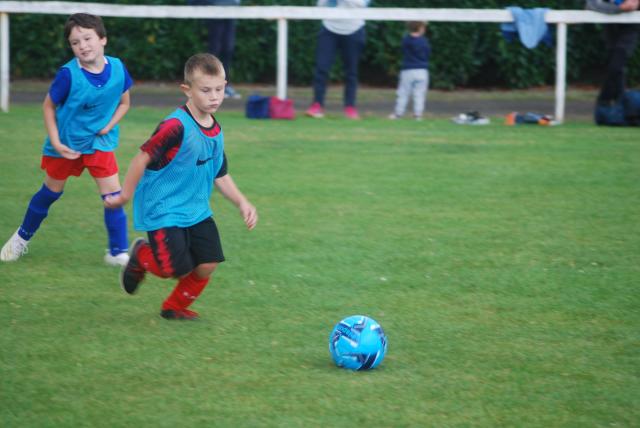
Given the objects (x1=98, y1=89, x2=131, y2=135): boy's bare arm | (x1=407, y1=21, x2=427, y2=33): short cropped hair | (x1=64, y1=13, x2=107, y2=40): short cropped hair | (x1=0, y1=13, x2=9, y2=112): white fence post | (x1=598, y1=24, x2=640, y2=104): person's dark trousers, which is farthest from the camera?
(x1=407, y1=21, x2=427, y2=33): short cropped hair

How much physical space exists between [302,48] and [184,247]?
39.7 feet

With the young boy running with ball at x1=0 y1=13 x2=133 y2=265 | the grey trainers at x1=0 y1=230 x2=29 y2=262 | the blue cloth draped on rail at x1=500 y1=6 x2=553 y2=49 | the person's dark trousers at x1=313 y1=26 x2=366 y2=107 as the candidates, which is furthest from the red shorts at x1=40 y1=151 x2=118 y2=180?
the blue cloth draped on rail at x1=500 y1=6 x2=553 y2=49

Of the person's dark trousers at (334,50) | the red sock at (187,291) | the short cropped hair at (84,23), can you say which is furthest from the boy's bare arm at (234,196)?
the person's dark trousers at (334,50)

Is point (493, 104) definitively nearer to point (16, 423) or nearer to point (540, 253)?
point (540, 253)

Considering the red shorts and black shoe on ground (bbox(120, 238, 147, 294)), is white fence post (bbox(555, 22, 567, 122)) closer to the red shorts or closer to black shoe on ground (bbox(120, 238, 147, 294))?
the red shorts

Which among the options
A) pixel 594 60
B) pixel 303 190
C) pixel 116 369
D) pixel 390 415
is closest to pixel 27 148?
pixel 303 190

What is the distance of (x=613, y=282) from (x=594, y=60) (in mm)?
12136

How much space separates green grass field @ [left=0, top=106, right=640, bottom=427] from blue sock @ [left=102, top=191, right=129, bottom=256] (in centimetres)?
22

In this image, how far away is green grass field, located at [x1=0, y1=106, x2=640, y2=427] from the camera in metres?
4.33

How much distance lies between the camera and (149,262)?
213 inches

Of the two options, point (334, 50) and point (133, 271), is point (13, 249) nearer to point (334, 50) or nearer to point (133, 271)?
point (133, 271)

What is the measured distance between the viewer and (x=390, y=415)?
4.21 m

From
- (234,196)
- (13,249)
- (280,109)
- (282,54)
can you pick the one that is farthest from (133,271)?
(282,54)

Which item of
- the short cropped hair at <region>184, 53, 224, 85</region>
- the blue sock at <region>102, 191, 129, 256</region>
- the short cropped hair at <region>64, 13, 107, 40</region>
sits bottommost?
the blue sock at <region>102, 191, 129, 256</region>
